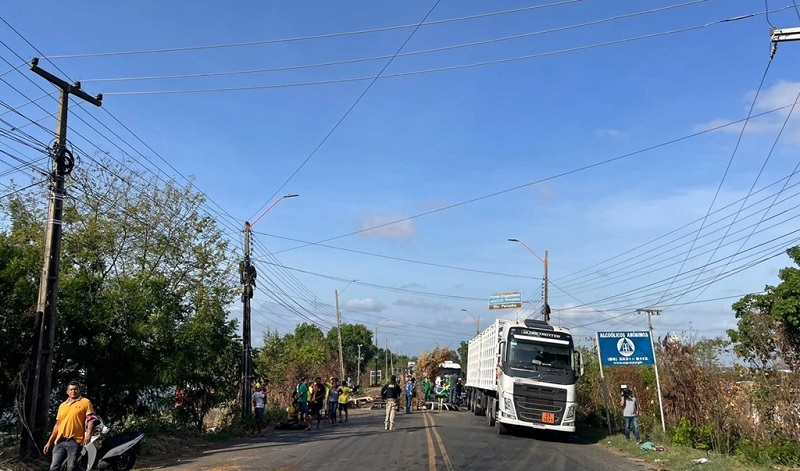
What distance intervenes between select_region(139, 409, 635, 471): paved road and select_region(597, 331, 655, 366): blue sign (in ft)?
9.66

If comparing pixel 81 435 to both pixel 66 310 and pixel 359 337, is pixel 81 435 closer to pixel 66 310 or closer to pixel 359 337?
pixel 66 310

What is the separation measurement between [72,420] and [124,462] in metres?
2.37

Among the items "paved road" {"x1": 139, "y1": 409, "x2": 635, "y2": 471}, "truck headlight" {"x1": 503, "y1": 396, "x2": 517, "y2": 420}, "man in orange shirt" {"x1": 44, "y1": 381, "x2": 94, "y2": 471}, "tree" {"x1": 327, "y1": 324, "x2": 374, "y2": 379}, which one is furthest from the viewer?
"tree" {"x1": 327, "y1": 324, "x2": 374, "y2": 379}

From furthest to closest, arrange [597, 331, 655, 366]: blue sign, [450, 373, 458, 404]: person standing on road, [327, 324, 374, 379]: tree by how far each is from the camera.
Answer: [327, 324, 374, 379]: tree
[450, 373, 458, 404]: person standing on road
[597, 331, 655, 366]: blue sign

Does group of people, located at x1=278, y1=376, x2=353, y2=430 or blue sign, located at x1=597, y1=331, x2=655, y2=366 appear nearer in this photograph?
blue sign, located at x1=597, y1=331, x2=655, y2=366

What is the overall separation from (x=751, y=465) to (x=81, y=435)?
12830 mm

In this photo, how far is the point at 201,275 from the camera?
76.3 ft

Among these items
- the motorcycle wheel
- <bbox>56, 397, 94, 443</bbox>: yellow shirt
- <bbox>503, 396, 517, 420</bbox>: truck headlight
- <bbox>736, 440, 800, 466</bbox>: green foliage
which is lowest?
<bbox>736, 440, 800, 466</bbox>: green foliage

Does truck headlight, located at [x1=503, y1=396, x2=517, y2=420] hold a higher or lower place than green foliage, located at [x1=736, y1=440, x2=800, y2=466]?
higher

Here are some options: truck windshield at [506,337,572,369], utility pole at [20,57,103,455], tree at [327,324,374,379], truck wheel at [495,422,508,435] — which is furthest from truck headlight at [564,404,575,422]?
tree at [327,324,374,379]

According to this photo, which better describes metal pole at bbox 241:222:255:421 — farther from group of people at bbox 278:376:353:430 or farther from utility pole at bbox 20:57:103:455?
utility pole at bbox 20:57:103:455

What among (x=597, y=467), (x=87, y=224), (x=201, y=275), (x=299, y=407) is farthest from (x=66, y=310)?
(x=597, y=467)

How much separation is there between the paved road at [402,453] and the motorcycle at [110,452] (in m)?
0.99

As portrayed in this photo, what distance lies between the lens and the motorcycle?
11398mm
